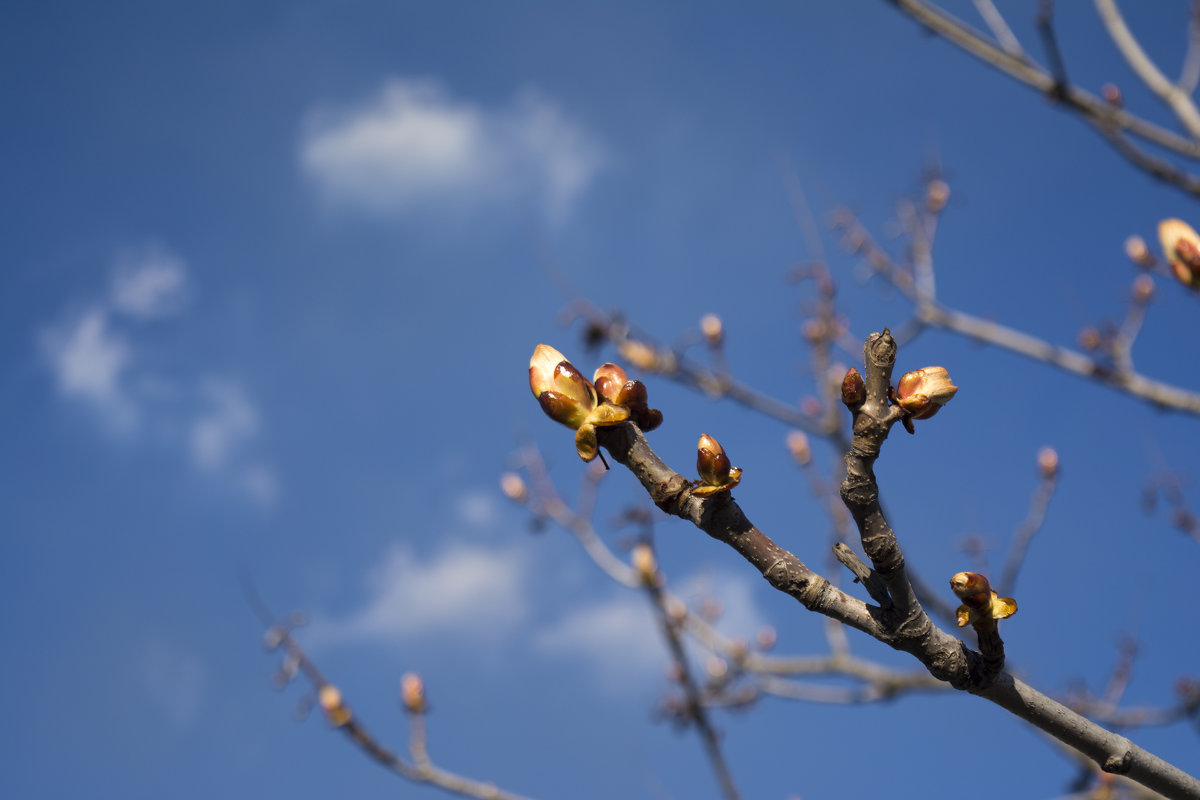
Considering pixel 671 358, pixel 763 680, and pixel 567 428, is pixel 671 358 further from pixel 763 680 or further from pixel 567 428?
pixel 567 428

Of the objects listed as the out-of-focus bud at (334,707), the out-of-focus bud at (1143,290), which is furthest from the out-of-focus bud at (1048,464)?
the out-of-focus bud at (334,707)

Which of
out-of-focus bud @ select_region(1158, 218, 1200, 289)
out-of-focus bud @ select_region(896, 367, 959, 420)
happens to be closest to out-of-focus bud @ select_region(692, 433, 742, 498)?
out-of-focus bud @ select_region(896, 367, 959, 420)

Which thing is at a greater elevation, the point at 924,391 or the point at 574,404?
the point at 574,404

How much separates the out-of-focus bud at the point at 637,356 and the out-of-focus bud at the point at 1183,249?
302cm

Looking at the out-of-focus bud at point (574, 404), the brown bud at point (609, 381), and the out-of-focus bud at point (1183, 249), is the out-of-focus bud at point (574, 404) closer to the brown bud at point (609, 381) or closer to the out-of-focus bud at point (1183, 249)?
the brown bud at point (609, 381)

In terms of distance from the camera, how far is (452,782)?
10.1ft

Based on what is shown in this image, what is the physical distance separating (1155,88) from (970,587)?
3.24 meters

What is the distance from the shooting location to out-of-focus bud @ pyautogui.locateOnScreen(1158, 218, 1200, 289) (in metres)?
1.92

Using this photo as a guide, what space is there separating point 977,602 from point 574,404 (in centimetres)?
69

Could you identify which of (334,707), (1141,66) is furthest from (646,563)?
(1141,66)

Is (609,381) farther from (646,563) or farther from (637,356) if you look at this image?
(637,356)

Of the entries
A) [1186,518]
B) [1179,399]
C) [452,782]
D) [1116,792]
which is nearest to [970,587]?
[452,782]

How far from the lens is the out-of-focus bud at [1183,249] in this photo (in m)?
1.92

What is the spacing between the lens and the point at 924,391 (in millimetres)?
1184
